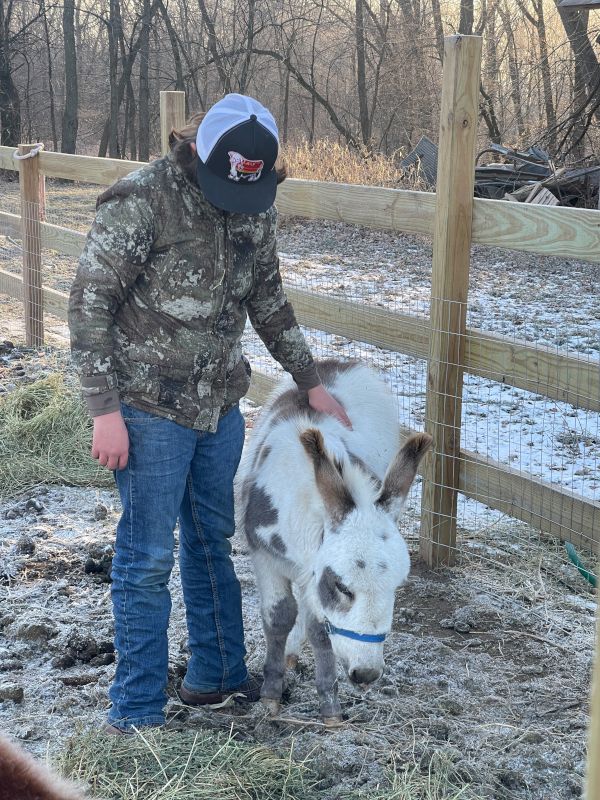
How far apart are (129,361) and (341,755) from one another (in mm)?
1486

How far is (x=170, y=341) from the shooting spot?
2803 millimetres

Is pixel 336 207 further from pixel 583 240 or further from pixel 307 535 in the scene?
pixel 307 535

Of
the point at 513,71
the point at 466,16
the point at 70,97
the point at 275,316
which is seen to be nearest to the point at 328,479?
the point at 275,316

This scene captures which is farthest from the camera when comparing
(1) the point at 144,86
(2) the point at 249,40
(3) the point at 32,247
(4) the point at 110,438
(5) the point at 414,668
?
(1) the point at 144,86

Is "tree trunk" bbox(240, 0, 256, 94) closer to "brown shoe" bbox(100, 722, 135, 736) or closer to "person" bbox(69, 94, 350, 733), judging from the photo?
"person" bbox(69, 94, 350, 733)

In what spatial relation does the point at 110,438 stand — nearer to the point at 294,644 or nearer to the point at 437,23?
the point at 294,644

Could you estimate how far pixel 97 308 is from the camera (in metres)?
2.64

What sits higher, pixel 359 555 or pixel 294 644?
pixel 359 555

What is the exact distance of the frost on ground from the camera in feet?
9.66

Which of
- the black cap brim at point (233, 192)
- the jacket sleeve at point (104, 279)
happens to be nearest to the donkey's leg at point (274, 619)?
the jacket sleeve at point (104, 279)

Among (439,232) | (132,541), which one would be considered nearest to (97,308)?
(132,541)

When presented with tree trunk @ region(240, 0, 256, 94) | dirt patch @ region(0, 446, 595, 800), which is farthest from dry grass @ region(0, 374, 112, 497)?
tree trunk @ region(240, 0, 256, 94)

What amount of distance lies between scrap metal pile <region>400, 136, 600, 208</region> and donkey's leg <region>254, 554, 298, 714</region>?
800 centimetres

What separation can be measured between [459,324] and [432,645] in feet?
4.80
